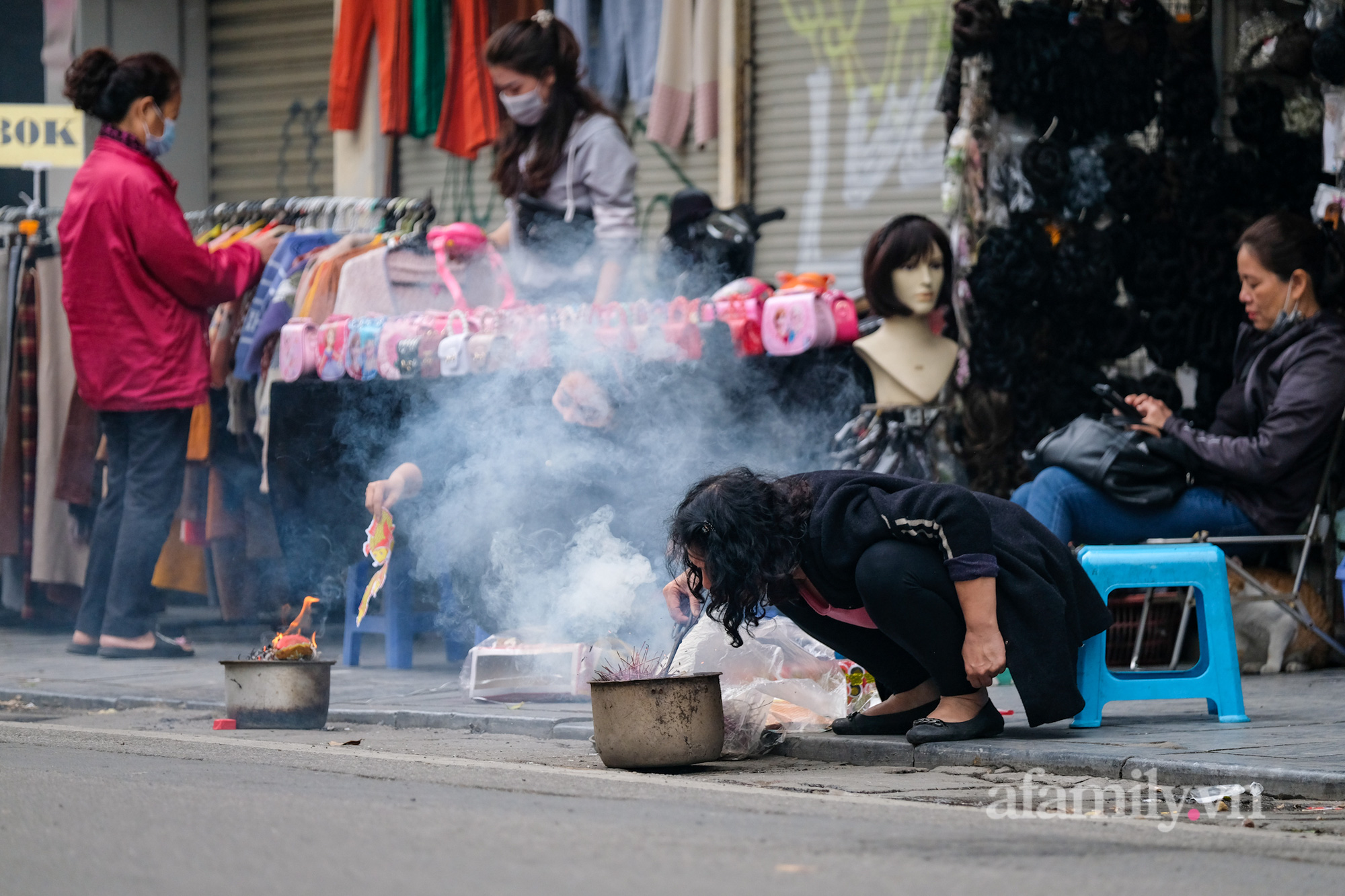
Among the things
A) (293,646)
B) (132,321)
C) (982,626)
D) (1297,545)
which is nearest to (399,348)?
(132,321)

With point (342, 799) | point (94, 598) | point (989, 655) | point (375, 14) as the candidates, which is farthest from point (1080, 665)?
point (375, 14)

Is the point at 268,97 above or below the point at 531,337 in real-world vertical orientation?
above

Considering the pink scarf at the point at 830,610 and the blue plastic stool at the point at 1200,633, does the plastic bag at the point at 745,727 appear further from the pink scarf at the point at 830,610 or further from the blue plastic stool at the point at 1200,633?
the blue plastic stool at the point at 1200,633

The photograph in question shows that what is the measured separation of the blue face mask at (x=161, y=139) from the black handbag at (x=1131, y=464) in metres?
4.47

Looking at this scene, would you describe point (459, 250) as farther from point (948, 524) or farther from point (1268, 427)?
point (948, 524)

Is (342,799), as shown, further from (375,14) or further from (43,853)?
(375,14)

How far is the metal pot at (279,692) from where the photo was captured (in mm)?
5520

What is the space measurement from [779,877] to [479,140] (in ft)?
26.7

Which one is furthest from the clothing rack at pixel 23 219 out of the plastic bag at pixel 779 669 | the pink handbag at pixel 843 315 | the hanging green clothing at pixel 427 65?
the plastic bag at pixel 779 669

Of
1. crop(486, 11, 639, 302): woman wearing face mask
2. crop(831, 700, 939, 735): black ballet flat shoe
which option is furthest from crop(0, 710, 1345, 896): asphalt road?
crop(486, 11, 639, 302): woman wearing face mask

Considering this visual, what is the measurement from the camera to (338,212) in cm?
862

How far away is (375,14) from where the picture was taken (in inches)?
420

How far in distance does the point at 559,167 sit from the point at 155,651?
2946 millimetres

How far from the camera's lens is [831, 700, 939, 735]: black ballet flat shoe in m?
5.03
